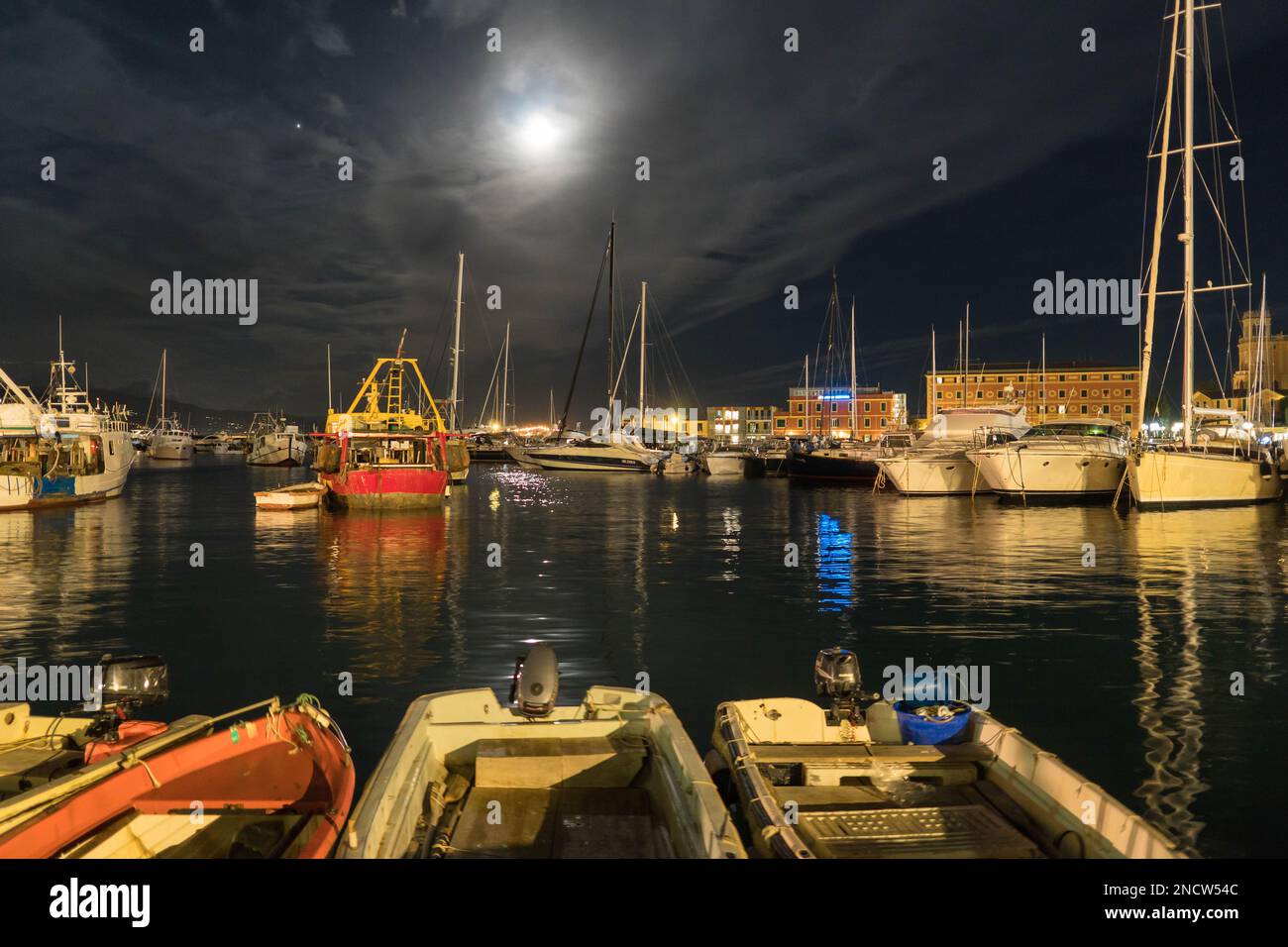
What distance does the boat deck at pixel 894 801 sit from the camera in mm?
6434

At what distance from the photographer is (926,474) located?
52.8 m

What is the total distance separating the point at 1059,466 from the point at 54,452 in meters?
50.7

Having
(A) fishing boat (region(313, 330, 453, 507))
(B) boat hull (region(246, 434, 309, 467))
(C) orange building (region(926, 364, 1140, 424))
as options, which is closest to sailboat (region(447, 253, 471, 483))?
(A) fishing boat (region(313, 330, 453, 507))

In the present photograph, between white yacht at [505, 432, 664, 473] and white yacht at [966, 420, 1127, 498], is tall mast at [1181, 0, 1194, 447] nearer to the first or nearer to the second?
white yacht at [966, 420, 1127, 498]

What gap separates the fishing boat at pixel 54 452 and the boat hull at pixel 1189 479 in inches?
1937

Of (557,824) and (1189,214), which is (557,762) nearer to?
(557,824)

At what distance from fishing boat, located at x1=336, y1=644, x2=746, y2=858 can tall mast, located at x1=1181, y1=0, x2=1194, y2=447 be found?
127 ft

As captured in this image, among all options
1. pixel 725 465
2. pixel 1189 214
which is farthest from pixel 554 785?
pixel 725 465

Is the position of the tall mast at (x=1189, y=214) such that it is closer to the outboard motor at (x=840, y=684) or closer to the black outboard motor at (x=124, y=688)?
the outboard motor at (x=840, y=684)

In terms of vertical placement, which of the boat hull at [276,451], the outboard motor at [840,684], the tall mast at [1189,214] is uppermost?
the tall mast at [1189,214]

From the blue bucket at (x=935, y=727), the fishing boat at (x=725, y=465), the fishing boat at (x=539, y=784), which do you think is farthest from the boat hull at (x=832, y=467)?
the fishing boat at (x=539, y=784)

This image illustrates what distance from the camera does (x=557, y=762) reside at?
7.61 metres
